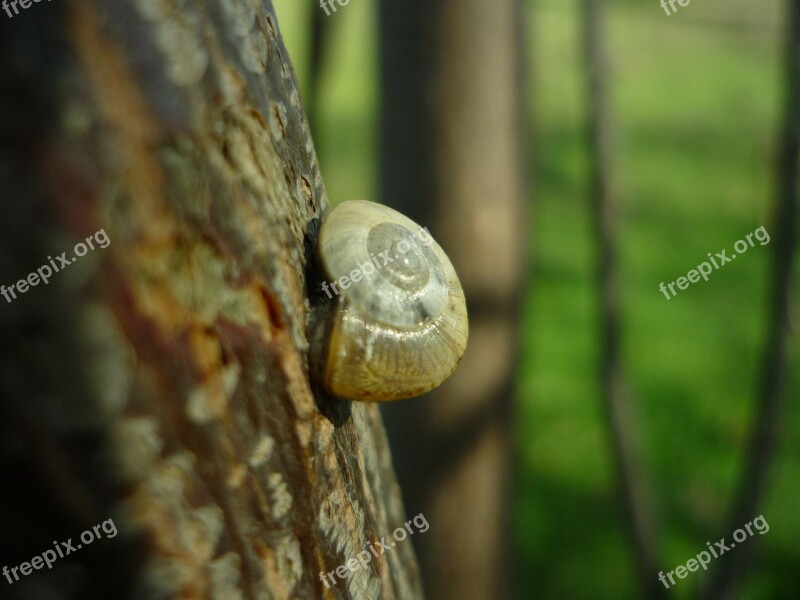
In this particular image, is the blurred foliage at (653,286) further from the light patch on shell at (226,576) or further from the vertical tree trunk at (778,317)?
the light patch on shell at (226,576)

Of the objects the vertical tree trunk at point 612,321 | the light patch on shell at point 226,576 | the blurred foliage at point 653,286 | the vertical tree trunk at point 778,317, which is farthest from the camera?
the blurred foliage at point 653,286

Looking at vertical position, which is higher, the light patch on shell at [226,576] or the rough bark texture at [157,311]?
the rough bark texture at [157,311]

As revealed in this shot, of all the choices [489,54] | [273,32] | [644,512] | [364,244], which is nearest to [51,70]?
[273,32]

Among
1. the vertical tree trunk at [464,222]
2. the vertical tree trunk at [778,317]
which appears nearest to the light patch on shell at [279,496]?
the vertical tree trunk at [464,222]

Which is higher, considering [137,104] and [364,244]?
[137,104]

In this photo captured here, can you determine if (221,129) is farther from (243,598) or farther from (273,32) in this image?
(243,598)

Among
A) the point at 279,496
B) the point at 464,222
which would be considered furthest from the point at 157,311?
the point at 464,222

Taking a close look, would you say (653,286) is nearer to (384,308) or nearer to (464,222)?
(464,222)
